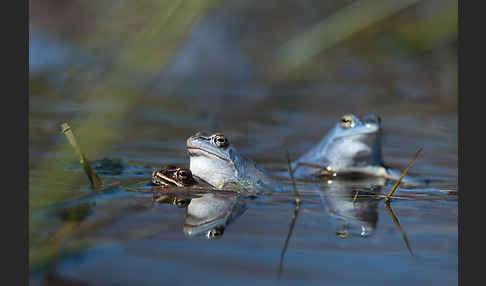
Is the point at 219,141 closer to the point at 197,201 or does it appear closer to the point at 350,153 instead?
the point at 197,201

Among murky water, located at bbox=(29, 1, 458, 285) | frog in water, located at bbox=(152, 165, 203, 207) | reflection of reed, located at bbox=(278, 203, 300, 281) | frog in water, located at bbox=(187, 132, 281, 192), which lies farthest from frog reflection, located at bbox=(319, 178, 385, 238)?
frog in water, located at bbox=(152, 165, 203, 207)

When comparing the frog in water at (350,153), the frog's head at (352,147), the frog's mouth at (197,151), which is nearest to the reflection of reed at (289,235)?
the frog's mouth at (197,151)

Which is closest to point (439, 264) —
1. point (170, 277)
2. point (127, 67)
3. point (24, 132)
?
point (170, 277)

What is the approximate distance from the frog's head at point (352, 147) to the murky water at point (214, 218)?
441 mm

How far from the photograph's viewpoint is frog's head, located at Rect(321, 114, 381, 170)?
18.6 feet

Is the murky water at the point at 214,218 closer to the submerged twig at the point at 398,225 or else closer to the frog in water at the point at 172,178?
the submerged twig at the point at 398,225

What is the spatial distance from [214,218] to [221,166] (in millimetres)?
835

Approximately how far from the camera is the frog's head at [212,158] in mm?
4340

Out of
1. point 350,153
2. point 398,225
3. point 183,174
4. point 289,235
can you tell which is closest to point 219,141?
point 183,174

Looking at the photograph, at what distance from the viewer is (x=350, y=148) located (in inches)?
225

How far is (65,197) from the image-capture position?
3.19 m

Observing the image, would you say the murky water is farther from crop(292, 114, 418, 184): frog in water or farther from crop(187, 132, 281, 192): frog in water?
crop(292, 114, 418, 184): frog in water

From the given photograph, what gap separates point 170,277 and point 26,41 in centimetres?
114

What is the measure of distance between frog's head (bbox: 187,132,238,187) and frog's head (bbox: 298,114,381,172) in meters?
1.45
